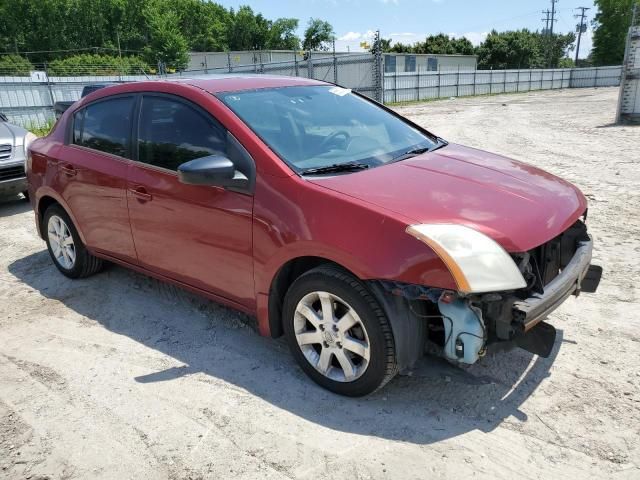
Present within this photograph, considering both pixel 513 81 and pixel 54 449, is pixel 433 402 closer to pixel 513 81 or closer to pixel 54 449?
pixel 54 449

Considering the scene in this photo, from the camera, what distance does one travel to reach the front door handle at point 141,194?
3746 mm

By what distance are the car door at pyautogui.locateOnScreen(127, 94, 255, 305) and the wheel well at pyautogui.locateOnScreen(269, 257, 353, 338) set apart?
0.18 meters

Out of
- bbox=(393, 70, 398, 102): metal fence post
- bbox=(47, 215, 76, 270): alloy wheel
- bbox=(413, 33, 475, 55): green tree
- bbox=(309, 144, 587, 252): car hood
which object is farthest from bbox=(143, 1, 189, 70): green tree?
bbox=(309, 144, 587, 252): car hood

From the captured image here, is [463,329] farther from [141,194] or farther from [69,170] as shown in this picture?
[69,170]

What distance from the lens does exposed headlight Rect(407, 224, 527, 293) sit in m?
2.45

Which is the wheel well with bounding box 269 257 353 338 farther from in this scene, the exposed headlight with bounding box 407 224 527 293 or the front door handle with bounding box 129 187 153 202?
the front door handle with bounding box 129 187 153 202

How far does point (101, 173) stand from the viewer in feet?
13.6

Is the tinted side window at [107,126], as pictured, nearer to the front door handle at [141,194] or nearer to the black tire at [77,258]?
the front door handle at [141,194]

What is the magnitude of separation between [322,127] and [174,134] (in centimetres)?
102

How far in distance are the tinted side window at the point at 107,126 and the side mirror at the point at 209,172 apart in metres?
1.17

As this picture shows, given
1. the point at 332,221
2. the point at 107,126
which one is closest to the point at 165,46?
the point at 107,126

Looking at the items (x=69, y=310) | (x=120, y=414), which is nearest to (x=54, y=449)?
(x=120, y=414)

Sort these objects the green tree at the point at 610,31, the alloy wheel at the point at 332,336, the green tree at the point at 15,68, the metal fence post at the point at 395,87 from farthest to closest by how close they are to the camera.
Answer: the green tree at the point at 610,31, the green tree at the point at 15,68, the metal fence post at the point at 395,87, the alloy wheel at the point at 332,336

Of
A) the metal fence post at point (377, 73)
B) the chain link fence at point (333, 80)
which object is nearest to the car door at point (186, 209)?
the chain link fence at point (333, 80)
